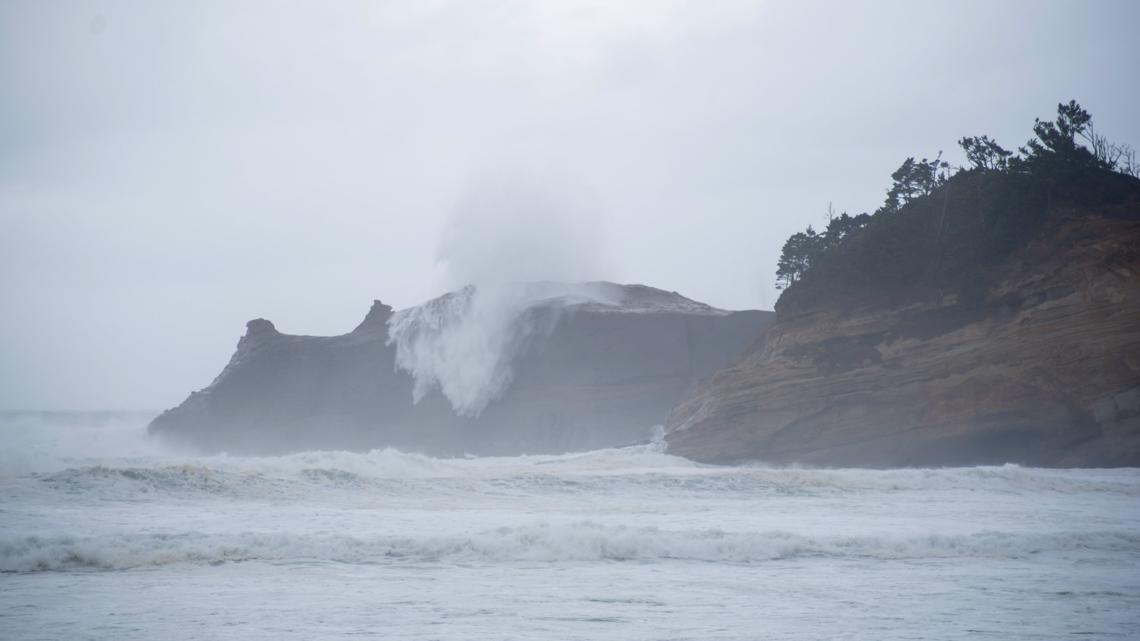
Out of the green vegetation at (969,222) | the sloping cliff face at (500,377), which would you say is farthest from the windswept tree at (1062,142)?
the sloping cliff face at (500,377)

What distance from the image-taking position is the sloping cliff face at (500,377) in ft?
130

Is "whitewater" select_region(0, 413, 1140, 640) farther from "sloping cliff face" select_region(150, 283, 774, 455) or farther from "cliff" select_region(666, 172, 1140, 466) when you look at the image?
"sloping cliff face" select_region(150, 283, 774, 455)

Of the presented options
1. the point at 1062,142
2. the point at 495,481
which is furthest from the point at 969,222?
the point at 495,481

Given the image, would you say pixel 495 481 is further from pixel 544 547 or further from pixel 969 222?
pixel 969 222

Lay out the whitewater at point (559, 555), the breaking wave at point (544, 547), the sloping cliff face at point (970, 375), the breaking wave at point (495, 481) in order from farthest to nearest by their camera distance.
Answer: the sloping cliff face at point (970, 375) → the breaking wave at point (495, 481) → the breaking wave at point (544, 547) → the whitewater at point (559, 555)

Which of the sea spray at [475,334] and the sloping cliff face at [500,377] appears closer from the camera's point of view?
the sloping cliff face at [500,377]

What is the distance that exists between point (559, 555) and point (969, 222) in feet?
72.6

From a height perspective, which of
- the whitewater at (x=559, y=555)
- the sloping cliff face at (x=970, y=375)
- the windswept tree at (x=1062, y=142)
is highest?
the windswept tree at (x=1062, y=142)

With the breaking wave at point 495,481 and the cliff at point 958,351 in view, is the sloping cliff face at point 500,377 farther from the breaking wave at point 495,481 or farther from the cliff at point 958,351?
the breaking wave at point 495,481

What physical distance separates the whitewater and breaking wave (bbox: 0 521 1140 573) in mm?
Result: 37

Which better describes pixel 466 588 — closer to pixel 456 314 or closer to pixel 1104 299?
pixel 1104 299

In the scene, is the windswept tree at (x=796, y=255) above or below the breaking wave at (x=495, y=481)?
above

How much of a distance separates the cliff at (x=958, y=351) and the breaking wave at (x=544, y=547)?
11956 millimetres

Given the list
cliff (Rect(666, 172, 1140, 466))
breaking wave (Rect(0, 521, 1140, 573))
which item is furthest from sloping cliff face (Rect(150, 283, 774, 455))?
breaking wave (Rect(0, 521, 1140, 573))
